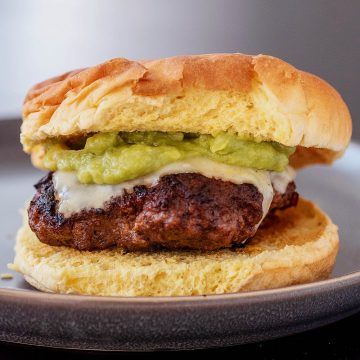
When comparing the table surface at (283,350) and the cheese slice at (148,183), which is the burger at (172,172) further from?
the table surface at (283,350)

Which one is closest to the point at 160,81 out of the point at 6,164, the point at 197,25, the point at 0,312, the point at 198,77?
the point at 198,77

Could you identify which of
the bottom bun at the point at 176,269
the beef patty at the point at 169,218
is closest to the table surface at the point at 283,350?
the bottom bun at the point at 176,269

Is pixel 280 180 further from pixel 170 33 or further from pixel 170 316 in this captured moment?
pixel 170 33

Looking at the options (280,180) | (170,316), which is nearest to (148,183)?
(280,180)

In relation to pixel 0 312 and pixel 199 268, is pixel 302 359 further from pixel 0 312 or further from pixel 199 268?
pixel 0 312

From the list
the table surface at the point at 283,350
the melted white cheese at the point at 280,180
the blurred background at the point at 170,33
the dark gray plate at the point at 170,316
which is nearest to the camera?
the dark gray plate at the point at 170,316

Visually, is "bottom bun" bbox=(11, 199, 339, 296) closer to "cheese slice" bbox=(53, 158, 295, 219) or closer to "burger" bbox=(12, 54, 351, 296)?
"burger" bbox=(12, 54, 351, 296)

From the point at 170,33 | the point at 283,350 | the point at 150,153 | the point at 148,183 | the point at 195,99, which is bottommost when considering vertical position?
the point at 283,350
